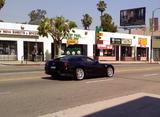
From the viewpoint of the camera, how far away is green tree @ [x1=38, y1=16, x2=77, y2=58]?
4409 centimetres

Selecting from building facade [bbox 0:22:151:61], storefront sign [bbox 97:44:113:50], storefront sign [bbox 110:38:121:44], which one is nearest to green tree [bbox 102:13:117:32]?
building facade [bbox 0:22:151:61]

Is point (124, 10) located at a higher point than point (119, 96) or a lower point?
higher

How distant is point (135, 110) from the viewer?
34.7 feet

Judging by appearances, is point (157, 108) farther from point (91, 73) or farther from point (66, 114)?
point (91, 73)

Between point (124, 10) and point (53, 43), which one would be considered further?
point (124, 10)

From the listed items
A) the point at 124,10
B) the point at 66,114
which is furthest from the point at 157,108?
the point at 124,10

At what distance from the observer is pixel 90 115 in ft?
31.2

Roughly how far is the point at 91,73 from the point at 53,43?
28.1 metres

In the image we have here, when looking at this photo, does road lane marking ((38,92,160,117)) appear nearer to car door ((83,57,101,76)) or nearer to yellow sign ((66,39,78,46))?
car door ((83,57,101,76))

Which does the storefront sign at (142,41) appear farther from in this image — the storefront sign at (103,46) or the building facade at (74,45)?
the storefront sign at (103,46)

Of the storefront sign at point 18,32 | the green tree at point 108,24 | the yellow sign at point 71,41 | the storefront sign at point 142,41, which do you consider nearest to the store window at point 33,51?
the storefront sign at point 18,32

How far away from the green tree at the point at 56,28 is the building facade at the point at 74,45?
195cm

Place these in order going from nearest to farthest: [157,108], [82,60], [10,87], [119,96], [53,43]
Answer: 1. [157,108]
2. [119,96]
3. [10,87]
4. [82,60]
5. [53,43]

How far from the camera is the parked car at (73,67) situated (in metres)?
19.5
